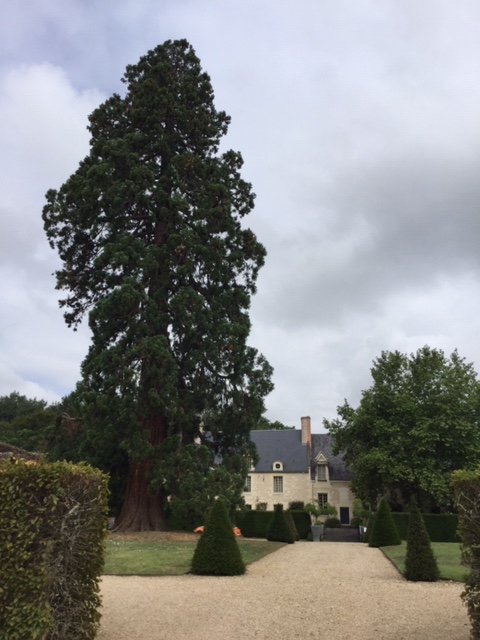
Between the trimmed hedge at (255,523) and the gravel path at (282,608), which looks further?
the trimmed hedge at (255,523)

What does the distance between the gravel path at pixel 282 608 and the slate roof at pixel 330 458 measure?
29.5 m

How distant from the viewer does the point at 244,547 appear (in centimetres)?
1672

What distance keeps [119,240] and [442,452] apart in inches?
800

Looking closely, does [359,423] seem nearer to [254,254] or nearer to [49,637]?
[254,254]

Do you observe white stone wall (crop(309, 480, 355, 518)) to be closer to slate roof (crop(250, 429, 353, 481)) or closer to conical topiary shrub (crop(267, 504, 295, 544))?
slate roof (crop(250, 429, 353, 481))

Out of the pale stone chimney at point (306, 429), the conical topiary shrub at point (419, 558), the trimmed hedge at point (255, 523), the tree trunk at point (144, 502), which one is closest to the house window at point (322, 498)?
the pale stone chimney at point (306, 429)

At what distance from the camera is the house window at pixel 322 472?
39969 mm

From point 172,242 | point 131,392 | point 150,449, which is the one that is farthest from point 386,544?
point 172,242

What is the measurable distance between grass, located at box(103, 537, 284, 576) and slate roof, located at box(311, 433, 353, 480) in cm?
2392

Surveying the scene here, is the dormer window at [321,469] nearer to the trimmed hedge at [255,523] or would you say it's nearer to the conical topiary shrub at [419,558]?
the trimmed hedge at [255,523]

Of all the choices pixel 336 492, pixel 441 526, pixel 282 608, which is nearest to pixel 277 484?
pixel 336 492

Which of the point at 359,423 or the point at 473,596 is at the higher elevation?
the point at 359,423

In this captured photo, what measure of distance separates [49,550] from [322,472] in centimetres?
3742

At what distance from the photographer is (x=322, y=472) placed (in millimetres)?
40188
